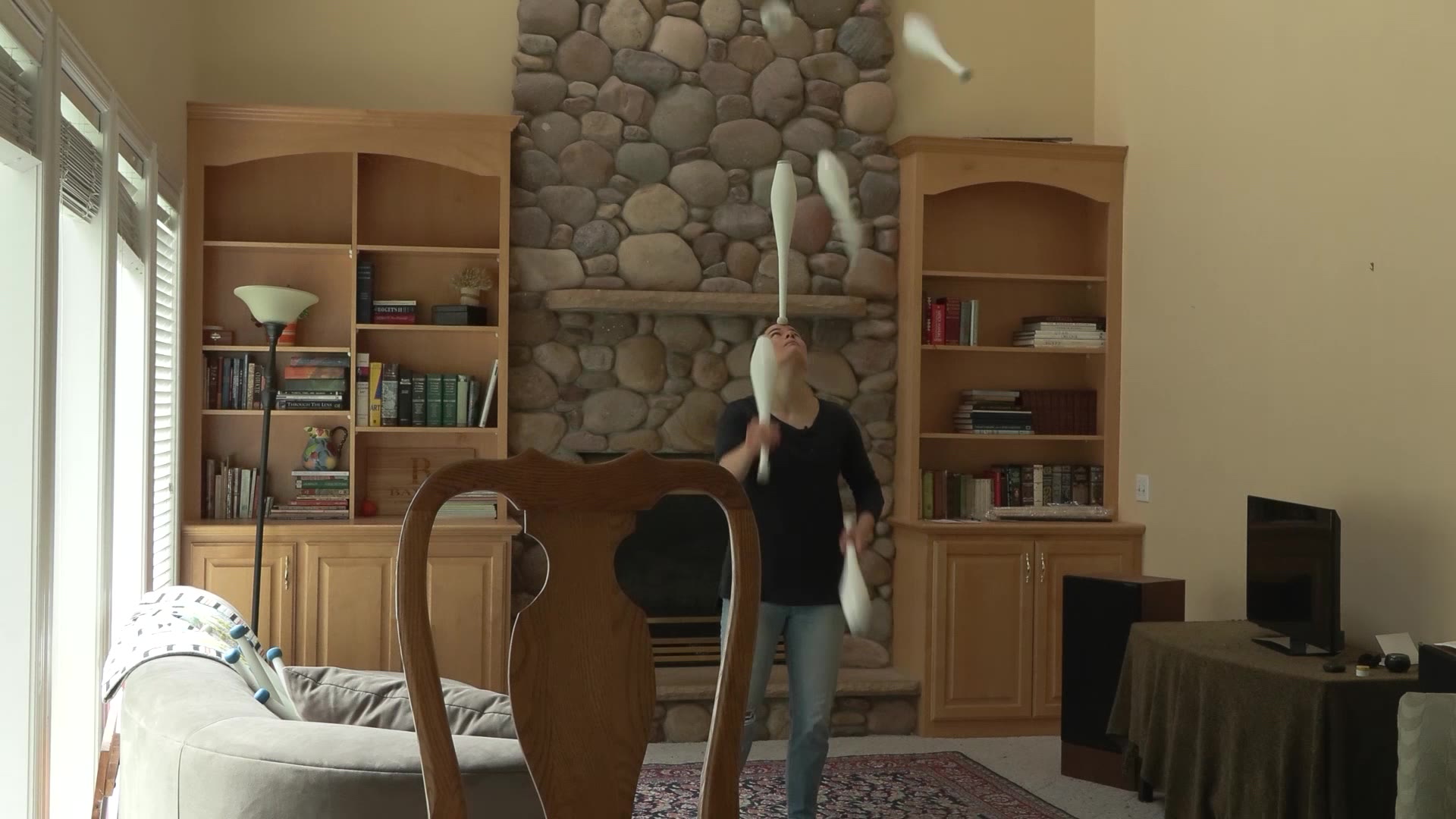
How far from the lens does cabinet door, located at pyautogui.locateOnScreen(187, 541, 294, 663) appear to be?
5.04 meters

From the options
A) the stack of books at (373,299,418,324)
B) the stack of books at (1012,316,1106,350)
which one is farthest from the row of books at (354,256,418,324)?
the stack of books at (1012,316,1106,350)

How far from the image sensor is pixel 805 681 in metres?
3.49

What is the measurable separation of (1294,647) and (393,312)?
3627 mm

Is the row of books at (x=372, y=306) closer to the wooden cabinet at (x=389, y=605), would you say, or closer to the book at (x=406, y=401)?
the book at (x=406, y=401)

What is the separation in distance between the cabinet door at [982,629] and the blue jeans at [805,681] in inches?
79.1

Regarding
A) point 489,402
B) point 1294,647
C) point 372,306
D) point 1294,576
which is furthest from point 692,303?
point 1294,647

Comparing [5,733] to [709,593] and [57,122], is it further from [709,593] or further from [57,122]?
[709,593]

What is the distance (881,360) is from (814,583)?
8.25 feet

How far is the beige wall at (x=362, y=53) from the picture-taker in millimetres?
5473

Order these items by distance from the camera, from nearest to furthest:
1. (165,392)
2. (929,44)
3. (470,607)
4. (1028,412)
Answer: (929,44)
(165,392)
(470,607)
(1028,412)

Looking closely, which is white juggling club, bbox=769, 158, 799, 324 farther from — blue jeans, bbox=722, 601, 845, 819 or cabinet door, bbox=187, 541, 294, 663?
cabinet door, bbox=187, 541, 294, 663

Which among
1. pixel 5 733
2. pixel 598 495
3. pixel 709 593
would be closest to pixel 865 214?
pixel 709 593

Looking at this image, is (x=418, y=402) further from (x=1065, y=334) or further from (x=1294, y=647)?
(x=1294, y=647)

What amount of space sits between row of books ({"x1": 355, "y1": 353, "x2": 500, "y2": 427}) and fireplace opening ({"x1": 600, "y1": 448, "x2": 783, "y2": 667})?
2.22ft
